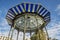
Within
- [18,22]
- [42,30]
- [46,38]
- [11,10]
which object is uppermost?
[11,10]

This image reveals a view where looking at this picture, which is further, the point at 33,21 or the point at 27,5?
the point at 33,21

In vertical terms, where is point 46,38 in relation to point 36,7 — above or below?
below

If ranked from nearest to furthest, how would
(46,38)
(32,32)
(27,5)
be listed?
(27,5)
(46,38)
(32,32)

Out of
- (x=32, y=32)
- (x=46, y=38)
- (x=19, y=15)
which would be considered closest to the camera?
(x=19, y=15)

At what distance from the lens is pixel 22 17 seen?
74.2ft

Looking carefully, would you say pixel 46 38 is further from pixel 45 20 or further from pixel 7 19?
pixel 7 19

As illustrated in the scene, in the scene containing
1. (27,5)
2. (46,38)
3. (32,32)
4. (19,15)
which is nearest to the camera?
(27,5)

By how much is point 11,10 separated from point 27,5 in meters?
3.24

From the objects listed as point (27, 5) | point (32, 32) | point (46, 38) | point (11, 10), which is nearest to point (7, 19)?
point (11, 10)

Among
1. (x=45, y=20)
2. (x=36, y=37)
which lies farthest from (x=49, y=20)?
(x=36, y=37)

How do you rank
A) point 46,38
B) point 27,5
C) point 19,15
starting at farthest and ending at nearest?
point 46,38 → point 19,15 → point 27,5

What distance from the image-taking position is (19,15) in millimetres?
22016

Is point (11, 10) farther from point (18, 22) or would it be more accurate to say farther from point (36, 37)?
point (36, 37)

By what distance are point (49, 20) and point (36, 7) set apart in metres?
4.21
